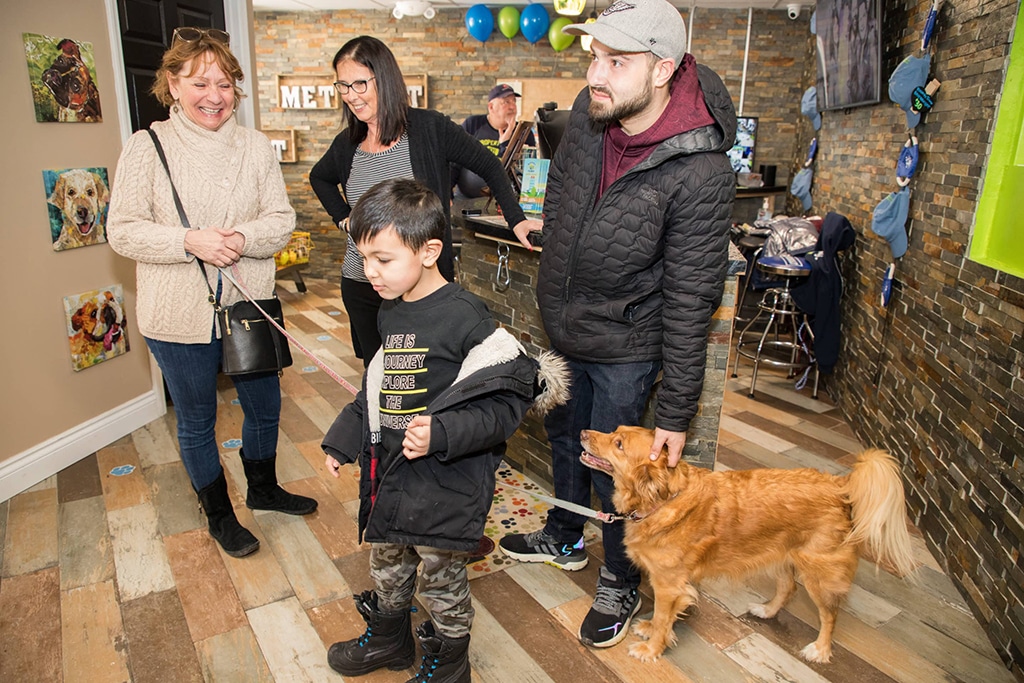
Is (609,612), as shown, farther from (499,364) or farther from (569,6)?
(569,6)

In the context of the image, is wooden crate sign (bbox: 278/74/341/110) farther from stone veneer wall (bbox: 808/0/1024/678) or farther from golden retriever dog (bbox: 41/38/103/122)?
stone veneer wall (bbox: 808/0/1024/678)

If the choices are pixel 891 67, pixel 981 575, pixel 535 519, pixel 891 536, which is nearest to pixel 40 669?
pixel 535 519

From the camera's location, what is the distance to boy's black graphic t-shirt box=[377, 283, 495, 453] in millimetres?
1521

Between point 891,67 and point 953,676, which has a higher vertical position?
point 891,67

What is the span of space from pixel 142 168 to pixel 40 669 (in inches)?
56.8

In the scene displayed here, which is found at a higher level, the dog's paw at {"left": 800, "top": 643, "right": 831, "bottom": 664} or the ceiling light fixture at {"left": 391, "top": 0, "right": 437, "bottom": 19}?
the ceiling light fixture at {"left": 391, "top": 0, "right": 437, "bottom": 19}

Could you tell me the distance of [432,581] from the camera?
5.44ft

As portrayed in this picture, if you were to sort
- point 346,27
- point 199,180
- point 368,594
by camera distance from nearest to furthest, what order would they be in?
1. point 368,594
2. point 199,180
3. point 346,27

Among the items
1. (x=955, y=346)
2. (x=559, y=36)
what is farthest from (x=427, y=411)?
(x=559, y=36)

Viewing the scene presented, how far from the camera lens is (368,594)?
192 cm

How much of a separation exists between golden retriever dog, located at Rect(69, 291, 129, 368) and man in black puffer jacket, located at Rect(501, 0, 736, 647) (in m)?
2.32

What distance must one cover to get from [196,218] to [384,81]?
28.8 inches

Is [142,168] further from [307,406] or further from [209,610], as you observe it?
[307,406]

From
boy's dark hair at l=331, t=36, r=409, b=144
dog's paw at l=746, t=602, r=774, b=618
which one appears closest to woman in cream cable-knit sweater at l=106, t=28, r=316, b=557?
boy's dark hair at l=331, t=36, r=409, b=144
